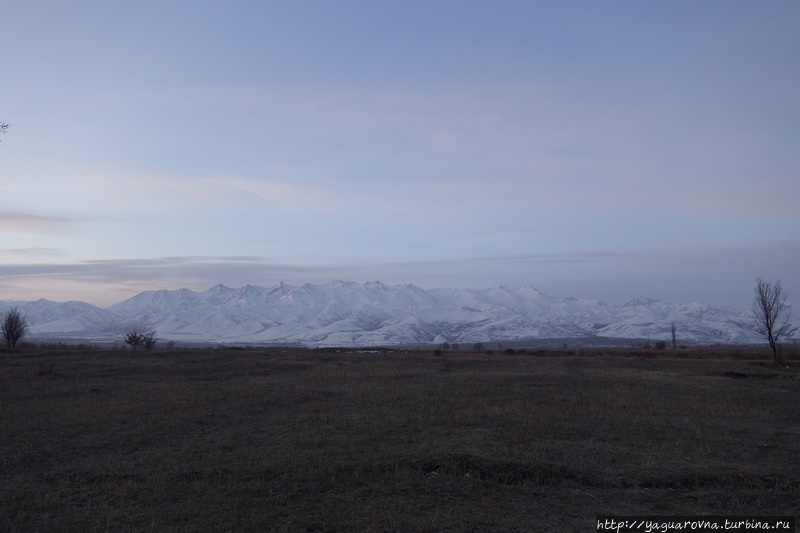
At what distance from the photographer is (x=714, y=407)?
21.2 metres

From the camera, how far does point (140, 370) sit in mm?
36656

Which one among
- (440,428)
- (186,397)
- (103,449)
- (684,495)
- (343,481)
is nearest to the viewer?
(684,495)

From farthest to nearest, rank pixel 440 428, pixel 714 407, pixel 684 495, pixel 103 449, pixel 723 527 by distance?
pixel 714 407
pixel 440 428
pixel 103 449
pixel 684 495
pixel 723 527

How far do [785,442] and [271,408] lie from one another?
16004 mm

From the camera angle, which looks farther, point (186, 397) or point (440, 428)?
point (186, 397)

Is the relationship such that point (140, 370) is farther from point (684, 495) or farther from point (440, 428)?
point (684, 495)

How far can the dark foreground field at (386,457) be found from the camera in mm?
9477

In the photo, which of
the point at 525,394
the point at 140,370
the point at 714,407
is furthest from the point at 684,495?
the point at 140,370

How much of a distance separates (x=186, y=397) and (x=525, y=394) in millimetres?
13951

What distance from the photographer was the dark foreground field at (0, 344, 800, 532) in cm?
948

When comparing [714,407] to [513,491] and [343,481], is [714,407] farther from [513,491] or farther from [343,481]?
[343,481]

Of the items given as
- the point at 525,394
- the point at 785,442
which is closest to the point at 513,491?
the point at 785,442

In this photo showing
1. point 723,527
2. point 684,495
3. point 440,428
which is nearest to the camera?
point 723,527

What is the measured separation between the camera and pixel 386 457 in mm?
12922
